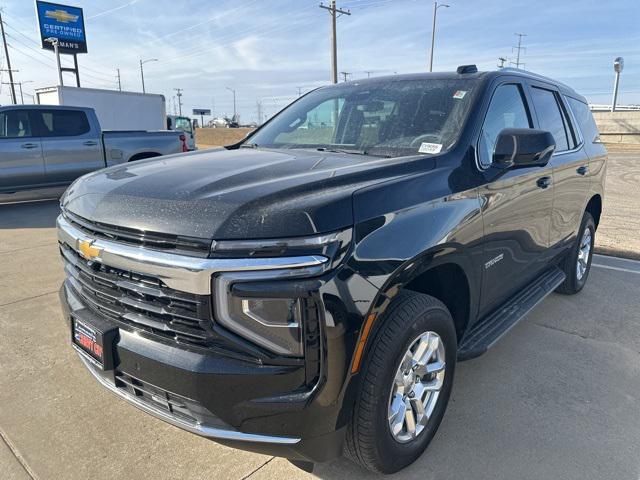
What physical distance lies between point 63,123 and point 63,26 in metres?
30.1

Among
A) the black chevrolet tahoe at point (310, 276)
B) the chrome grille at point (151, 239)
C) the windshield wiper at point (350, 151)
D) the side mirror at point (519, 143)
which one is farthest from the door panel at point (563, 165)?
the chrome grille at point (151, 239)

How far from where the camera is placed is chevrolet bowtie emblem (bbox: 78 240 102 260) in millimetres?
2138

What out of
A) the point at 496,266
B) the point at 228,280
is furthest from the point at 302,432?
the point at 496,266

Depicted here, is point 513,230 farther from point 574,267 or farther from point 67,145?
point 67,145

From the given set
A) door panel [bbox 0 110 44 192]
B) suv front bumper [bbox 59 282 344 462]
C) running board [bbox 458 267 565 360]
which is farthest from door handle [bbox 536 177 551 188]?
door panel [bbox 0 110 44 192]

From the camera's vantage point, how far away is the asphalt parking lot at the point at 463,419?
242 centimetres

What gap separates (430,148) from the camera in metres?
2.73

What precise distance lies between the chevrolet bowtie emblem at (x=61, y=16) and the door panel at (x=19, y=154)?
98.8 feet

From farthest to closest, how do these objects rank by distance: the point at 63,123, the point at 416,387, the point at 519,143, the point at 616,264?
1. the point at 63,123
2. the point at 616,264
3. the point at 519,143
4. the point at 416,387

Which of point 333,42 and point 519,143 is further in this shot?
point 333,42

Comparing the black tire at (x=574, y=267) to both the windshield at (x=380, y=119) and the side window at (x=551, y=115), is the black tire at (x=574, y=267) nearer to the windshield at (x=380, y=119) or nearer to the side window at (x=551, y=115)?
the side window at (x=551, y=115)

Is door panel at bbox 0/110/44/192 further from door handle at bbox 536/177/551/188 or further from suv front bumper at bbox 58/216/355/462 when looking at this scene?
door handle at bbox 536/177/551/188

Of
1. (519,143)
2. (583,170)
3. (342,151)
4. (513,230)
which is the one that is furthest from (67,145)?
(519,143)

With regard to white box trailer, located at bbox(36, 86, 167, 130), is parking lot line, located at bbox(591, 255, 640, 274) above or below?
→ below
